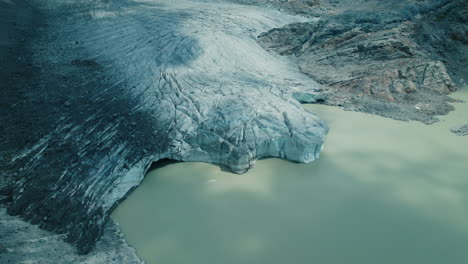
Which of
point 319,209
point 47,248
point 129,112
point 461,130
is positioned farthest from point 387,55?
point 47,248

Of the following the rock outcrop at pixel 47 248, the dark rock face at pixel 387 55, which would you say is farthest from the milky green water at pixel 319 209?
the dark rock face at pixel 387 55

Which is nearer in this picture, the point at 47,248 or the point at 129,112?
the point at 47,248

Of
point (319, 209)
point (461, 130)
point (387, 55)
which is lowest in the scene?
point (319, 209)

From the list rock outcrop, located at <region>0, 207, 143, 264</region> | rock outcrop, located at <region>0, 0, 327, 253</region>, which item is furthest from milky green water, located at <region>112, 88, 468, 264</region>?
rock outcrop, located at <region>0, 0, 327, 253</region>

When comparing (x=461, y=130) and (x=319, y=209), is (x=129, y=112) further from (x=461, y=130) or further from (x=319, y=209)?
(x=461, y=130)

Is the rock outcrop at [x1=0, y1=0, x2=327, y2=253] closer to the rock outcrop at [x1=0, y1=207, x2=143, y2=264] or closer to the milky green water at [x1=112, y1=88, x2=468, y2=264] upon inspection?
the rock outcrop at [x1=0, y1=207, x2=143, y2=264]

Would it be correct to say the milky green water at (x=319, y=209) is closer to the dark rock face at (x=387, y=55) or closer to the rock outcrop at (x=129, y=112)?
the rock outcrop at (x=129, y=112)

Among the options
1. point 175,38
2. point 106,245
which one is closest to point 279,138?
point 106,245
